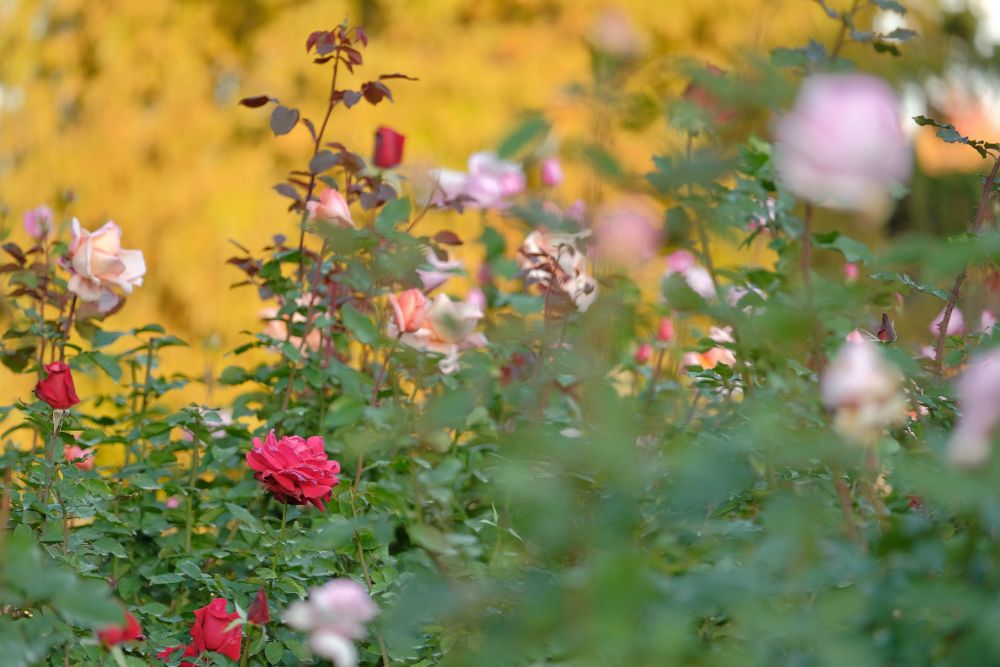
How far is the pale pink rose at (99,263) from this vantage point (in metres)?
1.52

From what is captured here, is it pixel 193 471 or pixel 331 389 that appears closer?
pixel 193 471

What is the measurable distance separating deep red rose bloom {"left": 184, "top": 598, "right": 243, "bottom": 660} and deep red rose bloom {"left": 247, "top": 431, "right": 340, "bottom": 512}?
14 cm

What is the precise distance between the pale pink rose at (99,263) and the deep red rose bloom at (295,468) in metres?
0.47

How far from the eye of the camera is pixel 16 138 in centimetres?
584

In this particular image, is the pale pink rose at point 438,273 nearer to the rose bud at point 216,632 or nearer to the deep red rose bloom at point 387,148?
the deep red rose bloom at point 387,148

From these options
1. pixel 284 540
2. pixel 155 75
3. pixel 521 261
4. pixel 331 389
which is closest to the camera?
pixel 284 540

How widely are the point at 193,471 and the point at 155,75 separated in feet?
15.3

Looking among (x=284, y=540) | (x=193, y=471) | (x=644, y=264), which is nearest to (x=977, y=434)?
(x=644, y=264)

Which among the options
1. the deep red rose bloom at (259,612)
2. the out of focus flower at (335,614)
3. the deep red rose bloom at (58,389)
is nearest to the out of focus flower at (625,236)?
the out of focus flower at (335,614)

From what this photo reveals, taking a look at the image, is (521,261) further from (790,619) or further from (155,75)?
(155,75)

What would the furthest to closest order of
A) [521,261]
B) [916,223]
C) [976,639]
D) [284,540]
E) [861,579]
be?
[916,223] < [521,261] < [284,540] < [861,579] < [976,639]

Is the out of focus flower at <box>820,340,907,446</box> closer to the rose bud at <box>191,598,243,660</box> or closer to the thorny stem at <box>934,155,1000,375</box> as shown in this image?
the thorny stem at <box>934,155,1000,375</box>

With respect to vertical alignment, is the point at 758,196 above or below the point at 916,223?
below

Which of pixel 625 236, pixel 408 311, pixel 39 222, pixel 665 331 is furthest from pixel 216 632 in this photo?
pixel 665 331
